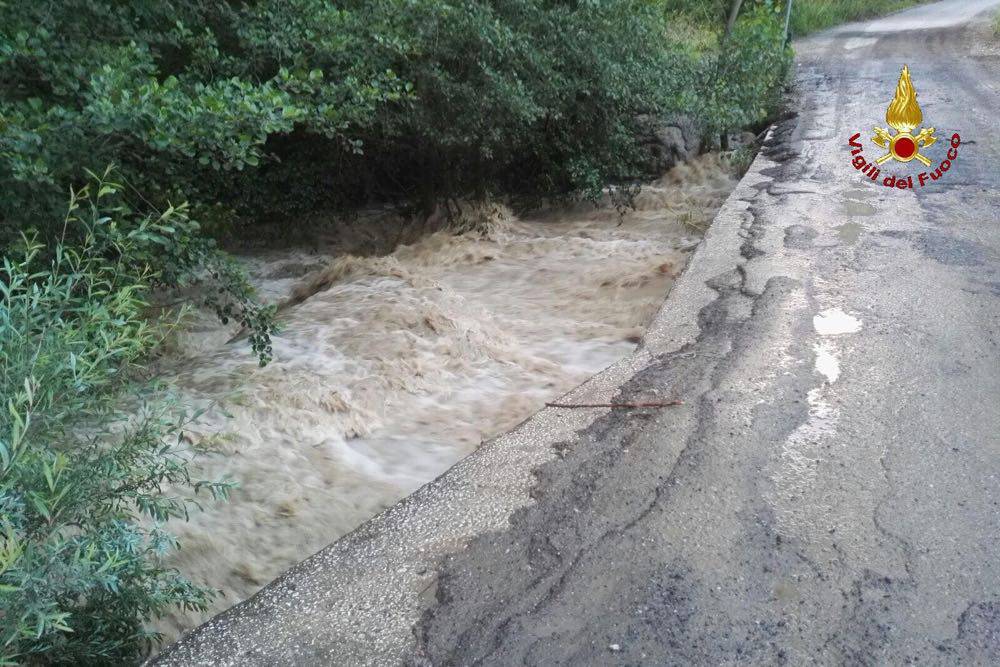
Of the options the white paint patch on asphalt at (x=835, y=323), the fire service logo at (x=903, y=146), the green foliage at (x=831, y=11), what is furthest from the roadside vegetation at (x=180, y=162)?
the green foliage at (x=831, y=11)

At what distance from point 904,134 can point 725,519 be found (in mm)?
6954

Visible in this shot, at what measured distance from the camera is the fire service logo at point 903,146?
714cm

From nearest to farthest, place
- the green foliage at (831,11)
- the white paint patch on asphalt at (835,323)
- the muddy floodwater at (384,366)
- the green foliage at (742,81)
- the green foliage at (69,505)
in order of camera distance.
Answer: the green foliage at (69,505), the muddy floodwater at (384,366), the white paint patch on asphalt at (835,323), the green foliage at (742,81), the green foliage at (831,11)

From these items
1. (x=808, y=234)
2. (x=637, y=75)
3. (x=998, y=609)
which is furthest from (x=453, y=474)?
(x=637, y=75)

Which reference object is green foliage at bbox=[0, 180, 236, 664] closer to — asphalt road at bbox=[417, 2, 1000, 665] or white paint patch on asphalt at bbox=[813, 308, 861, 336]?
asphalt road at bbox=[417, 2, 1000, 665]

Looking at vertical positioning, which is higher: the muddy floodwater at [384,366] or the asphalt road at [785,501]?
the asphalt road at [785,501]

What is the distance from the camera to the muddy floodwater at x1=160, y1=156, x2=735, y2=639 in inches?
144

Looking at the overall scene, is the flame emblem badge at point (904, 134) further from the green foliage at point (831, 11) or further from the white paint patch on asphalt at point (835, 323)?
the green foliage at point (831, 11)

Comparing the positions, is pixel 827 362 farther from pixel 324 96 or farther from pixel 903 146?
pixel 903 146

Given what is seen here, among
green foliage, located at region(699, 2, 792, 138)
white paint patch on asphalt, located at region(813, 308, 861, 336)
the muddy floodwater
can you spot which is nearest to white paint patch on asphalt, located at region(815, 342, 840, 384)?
white paint patch on asphalt, located at region(813, 308, 861, 336)

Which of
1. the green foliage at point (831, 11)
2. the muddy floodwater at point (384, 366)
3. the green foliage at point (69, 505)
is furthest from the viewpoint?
the green foliage at point (831, 11)

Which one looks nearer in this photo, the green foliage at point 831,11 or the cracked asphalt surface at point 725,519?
the cracked asphalt surface at point 725,519

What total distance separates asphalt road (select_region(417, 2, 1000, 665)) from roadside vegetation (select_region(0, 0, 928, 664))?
95cm

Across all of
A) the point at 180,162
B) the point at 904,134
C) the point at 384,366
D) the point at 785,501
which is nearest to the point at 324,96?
the point at 180,162
